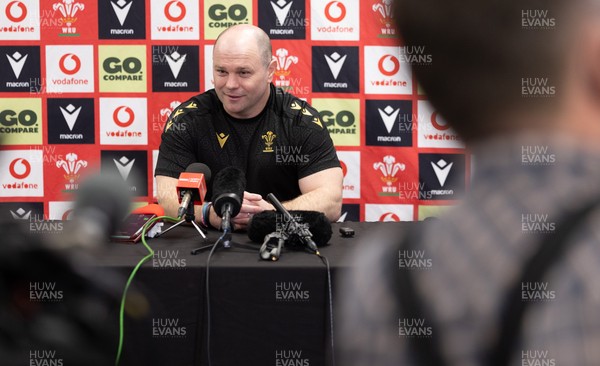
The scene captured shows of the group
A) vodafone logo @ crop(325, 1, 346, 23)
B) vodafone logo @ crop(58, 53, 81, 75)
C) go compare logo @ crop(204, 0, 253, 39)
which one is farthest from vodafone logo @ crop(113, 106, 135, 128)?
vodafone logo @ crop(325, 1, 346, 23)

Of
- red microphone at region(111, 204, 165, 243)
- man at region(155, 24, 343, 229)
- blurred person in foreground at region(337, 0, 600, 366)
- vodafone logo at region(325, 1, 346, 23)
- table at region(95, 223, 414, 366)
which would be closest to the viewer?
blurred person in foreground at region(337, 0, 600, 366)

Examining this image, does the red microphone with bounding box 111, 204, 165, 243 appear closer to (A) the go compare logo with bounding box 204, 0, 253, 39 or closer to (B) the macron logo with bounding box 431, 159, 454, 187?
(A) the go compare logo with bounding box 204, 0, 253, 39

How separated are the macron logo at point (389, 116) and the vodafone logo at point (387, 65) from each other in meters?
0.18

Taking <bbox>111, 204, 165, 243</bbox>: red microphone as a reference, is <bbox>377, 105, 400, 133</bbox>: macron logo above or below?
above

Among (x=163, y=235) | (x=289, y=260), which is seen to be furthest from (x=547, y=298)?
(x=163, y=235)

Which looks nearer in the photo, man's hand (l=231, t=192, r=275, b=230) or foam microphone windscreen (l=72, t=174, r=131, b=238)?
foam microphone windscreen (l=72, t=174, r=131, b=238)

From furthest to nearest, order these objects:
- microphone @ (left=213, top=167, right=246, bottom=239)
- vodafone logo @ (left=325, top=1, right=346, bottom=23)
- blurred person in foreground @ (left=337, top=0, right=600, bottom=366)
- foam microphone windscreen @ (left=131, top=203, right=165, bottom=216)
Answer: vodafone logo @ (left=325, top=1, right=346, bottom=23) < foam microphone windscreen @ (left=131, top=203, right=165, bottom=216) < microphone @ (left=213, top=167, right=246, bottom=239) < blurred person in foreground @ (left=337, top=0, right=600, bottom=366)

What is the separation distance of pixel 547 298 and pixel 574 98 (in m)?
0.12

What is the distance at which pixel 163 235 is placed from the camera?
91.0 inches

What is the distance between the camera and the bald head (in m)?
2.96

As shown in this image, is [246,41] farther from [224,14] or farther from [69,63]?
[69,63]

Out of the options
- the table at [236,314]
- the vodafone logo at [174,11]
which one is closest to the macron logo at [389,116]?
the vodafone logo at [174,11]

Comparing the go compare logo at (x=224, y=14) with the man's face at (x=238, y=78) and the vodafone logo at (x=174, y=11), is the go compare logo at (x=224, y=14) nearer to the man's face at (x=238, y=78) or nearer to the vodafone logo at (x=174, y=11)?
the vodafone logo at (x=174, y=11)

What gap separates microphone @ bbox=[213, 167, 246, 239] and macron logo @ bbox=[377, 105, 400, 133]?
5.46 ft
